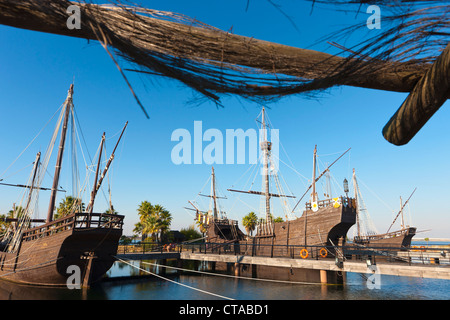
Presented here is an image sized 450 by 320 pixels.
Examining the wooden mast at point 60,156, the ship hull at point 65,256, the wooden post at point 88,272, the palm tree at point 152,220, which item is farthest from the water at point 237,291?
the palm tree at point 152,220

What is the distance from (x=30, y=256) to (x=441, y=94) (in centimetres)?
2083

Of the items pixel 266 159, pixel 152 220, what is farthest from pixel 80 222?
pixel 152 220

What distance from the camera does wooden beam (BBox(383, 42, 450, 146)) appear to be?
1351mm

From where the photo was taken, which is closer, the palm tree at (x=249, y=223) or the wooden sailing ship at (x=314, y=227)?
the wooden sailing ship at (x=314, y=227)

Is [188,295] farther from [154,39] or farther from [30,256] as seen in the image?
[154,39]

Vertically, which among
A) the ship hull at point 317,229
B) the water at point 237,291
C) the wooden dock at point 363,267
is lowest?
the water at point 237,291

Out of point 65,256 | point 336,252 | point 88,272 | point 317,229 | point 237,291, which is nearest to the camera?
point 65,256

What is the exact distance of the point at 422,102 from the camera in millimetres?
1497

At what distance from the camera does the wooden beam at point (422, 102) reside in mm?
1351

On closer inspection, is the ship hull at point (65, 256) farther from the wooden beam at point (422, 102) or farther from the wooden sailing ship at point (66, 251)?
the wooden beam at point (422, 102)

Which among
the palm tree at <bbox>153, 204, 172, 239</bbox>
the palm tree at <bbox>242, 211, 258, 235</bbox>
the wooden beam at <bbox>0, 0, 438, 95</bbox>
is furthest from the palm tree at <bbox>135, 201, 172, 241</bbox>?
the wooden beam at <bbox>0, 0, 438, 95</bbox>

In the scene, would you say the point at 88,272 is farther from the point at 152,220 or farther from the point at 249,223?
the point at 249,223

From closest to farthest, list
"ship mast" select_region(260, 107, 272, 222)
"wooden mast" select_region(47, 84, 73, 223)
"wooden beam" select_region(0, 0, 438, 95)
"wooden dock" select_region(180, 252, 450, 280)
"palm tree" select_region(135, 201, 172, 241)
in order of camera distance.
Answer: "wooden beam" select_region(0, 0, 438, 95), "wooden dock" select_region(180, 252, 450, 280), "wooden mast" select_region(47, 84, 73, 223), "ship mast" select_region(260, 107, 272, 222), "palm tree" select_region(135, 201, 172, 241)

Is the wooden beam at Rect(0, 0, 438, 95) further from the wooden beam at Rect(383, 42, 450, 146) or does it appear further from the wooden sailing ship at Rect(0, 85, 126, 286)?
the wooden sailing ship at Rect(0, 85, 126, 286)
